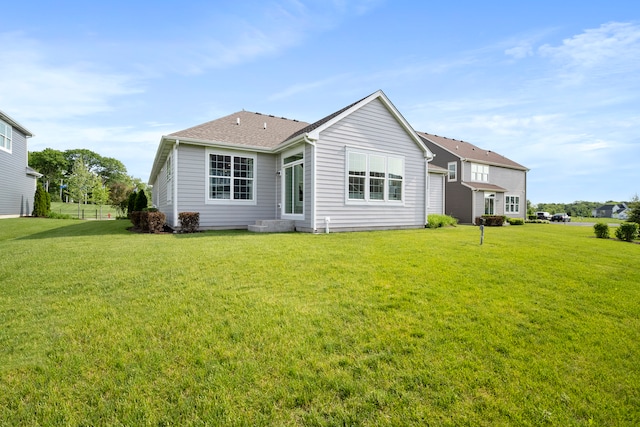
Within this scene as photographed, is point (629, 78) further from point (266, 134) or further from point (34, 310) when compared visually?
point (34, 310)

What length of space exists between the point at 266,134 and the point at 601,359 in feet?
45.2

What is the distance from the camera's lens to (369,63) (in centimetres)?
1169

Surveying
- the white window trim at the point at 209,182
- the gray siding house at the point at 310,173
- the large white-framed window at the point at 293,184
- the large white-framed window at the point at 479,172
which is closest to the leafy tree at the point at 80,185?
the gray siding house at the point at 310,173

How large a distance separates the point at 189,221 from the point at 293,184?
4411 millimetres

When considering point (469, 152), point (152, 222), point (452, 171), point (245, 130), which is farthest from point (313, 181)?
point (469, 152)

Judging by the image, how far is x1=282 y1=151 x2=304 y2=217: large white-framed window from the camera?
1197 cm

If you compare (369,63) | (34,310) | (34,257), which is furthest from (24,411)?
(369,63)

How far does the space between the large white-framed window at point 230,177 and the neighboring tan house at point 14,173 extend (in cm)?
1740

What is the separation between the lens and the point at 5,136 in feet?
64.8

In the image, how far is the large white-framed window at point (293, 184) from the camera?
12.0m

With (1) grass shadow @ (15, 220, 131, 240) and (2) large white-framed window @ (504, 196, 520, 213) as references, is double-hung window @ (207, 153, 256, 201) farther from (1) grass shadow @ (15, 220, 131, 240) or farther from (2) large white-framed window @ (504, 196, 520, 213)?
Result: (2) large white-framed window @ (504, 196, 520, 213)

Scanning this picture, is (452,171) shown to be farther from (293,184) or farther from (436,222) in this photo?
(293,184)

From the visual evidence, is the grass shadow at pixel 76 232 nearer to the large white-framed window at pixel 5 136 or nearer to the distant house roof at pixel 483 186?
the large white-framed window at pixel 5 136

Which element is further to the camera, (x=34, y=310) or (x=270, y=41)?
(x=270, y=41)
